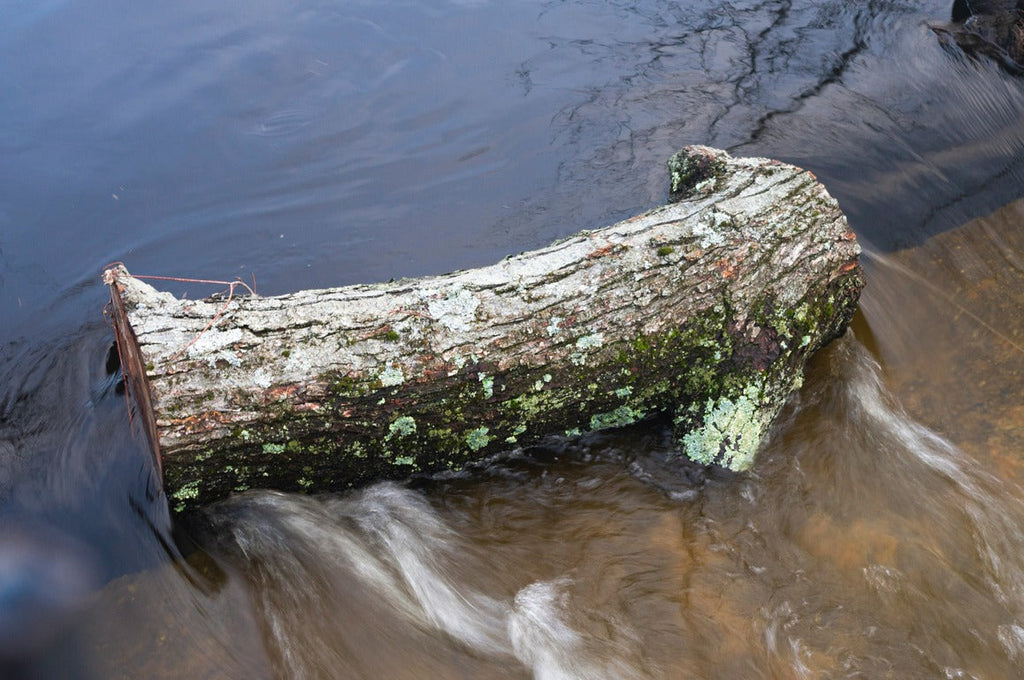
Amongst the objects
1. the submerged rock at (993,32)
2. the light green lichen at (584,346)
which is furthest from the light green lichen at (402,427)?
the submerged rock at (993,32)

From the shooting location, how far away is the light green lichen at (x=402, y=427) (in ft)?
10.6

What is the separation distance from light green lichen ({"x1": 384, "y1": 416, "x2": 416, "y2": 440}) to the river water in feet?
1.52

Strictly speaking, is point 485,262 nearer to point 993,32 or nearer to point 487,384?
point 487,384

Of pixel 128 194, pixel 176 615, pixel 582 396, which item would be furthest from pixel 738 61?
pixel 176 615

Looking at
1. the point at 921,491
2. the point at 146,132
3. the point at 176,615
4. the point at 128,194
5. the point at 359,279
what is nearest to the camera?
the point at 176,615

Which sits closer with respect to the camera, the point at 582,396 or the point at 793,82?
the point at 582,396

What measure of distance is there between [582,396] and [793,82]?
456cm

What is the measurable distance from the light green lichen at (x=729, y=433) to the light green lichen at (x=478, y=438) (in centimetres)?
104

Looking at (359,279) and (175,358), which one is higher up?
(359,279)

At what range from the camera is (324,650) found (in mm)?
3121

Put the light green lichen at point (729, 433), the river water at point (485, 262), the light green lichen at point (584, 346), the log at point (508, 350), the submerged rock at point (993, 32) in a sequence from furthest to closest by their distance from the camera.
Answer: the submerged rock at point (993, 32), the light green lichen at point (729, 433), the light green lichen at point (584, 346), the river water at point (485, 262), the log at point (508, 350)

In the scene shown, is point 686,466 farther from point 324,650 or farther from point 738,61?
point 738,61

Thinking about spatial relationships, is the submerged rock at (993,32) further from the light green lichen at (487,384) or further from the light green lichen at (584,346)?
the light green lichen at (487,384)

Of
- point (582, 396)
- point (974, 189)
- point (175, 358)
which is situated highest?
point (974, 189)
